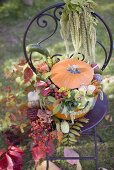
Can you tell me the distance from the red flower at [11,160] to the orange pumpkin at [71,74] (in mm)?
568

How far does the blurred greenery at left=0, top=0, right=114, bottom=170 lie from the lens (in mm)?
2480

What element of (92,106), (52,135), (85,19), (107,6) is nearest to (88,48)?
(85,19)

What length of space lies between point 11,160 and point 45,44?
170 centimetres

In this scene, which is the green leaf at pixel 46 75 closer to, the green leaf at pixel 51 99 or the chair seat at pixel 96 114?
the green leaf at pixel 51 99

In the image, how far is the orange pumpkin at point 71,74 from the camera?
6.44 feet

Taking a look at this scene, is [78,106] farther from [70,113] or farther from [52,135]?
[52,135]

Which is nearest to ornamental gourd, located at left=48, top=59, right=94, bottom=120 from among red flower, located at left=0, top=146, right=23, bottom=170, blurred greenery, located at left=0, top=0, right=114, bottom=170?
red flower, located at left=0, top=146, right=23, bottom=170

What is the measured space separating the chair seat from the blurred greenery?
460 millimetres

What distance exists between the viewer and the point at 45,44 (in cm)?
359

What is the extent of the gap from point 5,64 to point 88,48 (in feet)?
4.76

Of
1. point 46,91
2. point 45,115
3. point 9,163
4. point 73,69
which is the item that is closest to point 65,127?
point 45,115

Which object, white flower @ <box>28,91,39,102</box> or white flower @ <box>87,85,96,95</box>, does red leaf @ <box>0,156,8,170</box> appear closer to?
white flower @ <box>28,91,39,102</box>

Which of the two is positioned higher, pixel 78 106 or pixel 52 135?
pixel 78 106

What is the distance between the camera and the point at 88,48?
2096 millimetres
